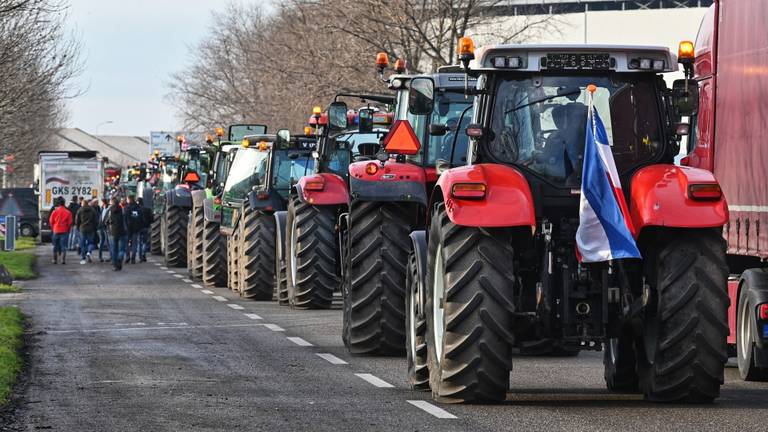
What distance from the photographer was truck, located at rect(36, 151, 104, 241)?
62406mm

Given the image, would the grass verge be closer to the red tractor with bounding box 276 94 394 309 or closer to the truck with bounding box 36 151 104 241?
the red tractor with bounding box 276 94 394 309

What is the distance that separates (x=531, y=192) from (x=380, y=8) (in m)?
29.4

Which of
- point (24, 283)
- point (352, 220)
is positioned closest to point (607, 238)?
point (352, 220)

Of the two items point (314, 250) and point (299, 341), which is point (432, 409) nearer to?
point (299, 341)

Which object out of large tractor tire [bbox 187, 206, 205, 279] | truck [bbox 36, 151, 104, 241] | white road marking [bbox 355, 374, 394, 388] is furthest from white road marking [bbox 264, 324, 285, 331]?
truck [bbox 36, 151, 104, 241]

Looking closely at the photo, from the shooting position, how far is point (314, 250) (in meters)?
22.7

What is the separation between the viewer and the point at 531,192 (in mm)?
11922

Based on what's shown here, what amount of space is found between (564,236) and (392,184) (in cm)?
445

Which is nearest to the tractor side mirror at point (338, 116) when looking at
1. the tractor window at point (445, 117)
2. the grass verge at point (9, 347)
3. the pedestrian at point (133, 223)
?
the tractor window at point (445, 117)

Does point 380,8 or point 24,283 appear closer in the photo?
point 24,283

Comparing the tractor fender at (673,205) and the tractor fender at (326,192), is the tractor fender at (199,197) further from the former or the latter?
the tractor fender at (673,205)

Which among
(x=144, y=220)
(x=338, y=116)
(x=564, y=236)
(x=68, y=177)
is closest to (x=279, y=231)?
(x=338, y=116)

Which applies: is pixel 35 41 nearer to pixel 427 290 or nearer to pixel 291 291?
pixel 291 291

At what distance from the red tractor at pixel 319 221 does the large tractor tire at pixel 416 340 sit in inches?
289
